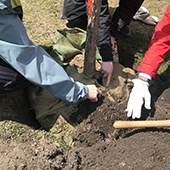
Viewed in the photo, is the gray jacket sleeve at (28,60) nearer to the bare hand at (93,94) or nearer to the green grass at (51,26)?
the bare hand at (93,94)

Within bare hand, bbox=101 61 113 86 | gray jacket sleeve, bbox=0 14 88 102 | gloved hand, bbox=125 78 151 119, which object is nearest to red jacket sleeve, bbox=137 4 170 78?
gloved hand, bbox=125 78 151 119

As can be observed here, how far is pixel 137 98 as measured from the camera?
1.71m

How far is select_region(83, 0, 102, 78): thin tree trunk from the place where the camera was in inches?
50.0

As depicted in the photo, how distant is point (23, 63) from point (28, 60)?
1.6 inches

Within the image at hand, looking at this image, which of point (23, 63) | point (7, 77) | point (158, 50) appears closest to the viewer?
point (23, 63)

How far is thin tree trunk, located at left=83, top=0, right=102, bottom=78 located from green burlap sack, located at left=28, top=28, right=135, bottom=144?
0.12m

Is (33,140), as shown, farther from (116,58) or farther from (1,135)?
(116,58)

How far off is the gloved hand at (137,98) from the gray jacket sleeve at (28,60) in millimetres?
684

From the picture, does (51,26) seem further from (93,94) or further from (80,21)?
(93,94)

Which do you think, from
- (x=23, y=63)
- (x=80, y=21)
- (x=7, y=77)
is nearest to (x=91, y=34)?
(x=23, y=63)

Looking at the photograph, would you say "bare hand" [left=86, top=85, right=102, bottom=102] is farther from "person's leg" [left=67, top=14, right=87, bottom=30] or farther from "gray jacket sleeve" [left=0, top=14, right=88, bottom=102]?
"person's leg" [left=67, top=14, right=87, bottom=30]

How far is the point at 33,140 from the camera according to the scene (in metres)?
1.43

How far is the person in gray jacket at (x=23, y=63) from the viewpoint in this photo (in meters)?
1.03

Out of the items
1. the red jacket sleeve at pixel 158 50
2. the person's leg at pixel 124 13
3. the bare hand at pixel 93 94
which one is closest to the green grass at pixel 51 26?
the person's leg at pixel 124 13
